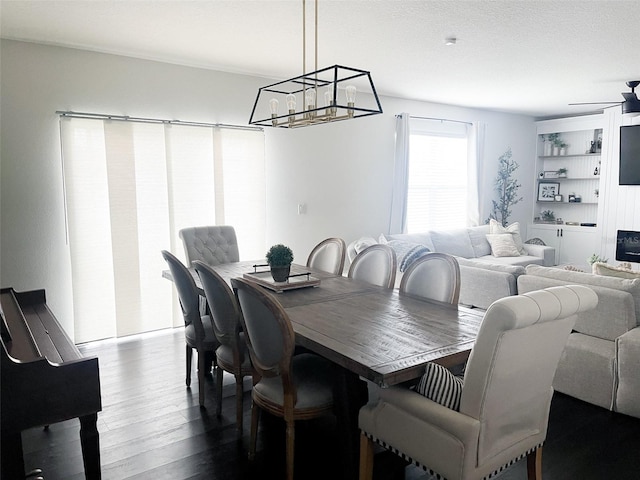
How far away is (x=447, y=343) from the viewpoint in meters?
2.12

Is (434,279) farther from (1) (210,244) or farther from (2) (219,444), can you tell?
(1) (210,244)

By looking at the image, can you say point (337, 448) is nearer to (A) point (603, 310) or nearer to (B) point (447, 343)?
(B) point (447, 343)

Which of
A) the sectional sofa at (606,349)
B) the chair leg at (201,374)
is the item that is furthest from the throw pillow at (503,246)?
the chair leg at (201,374)

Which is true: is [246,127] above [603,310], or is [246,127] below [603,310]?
above

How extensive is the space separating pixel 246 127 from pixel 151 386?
281 centimetres

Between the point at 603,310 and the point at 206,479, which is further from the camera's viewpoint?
the point at 603,310

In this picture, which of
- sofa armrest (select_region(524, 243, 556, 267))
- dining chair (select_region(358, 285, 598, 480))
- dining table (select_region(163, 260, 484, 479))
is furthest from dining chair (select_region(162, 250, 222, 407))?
sofa armrest (select_region(524, 243, 556, 267))

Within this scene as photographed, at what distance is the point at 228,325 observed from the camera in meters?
2.69

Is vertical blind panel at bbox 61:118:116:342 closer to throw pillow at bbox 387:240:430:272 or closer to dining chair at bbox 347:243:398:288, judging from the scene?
dining chair at bbox 347:243:398:288

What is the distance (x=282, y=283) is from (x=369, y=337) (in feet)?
3.55

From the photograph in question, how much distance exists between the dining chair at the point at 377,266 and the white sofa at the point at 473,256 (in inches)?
45.1

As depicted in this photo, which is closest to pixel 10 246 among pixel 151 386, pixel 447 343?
pixel 151 386

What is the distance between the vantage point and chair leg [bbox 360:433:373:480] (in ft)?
6.84

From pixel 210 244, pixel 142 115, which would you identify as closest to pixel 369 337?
pixel 210 244
